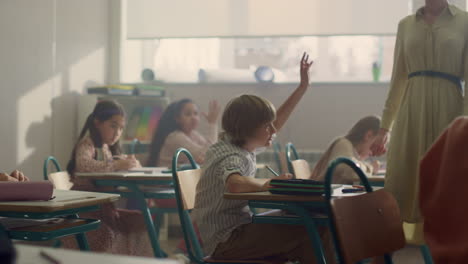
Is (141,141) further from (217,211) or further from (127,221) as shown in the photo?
(217,211)

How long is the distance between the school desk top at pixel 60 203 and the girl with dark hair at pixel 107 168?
109 centimetres

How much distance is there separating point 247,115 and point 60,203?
861 mm

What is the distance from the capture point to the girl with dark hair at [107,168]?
332 centimetres

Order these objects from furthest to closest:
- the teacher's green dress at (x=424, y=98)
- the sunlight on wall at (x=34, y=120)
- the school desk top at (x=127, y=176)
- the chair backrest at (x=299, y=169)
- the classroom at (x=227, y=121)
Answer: the sunlight on wall at (x=34, y=120) → the school desk top at (x=127, y=176) → the chair backrest at (x=299, y=169) → the teacher's green dress at (x=424, y=98) → the classroom at (x=227, y=121)

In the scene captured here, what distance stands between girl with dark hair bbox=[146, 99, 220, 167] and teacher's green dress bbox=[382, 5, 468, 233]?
203 cm

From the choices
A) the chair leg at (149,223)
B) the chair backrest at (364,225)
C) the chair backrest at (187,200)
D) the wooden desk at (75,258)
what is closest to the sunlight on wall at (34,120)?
the chair leg at (149,223)

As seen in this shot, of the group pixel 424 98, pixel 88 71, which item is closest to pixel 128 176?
pixel 424 98

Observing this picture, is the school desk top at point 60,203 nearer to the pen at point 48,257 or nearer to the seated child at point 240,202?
the seated child at point 240,202

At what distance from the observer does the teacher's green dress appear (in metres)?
2.79

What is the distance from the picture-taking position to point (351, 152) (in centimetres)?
391

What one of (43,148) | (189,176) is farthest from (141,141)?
(189,176)

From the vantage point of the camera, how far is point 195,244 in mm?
2543

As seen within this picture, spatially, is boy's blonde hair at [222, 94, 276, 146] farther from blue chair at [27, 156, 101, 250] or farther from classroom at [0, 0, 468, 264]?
blue chair at [27, 156, 101, 250]

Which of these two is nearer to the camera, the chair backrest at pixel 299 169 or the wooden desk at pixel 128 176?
the chair backrest at pixel 299 169
